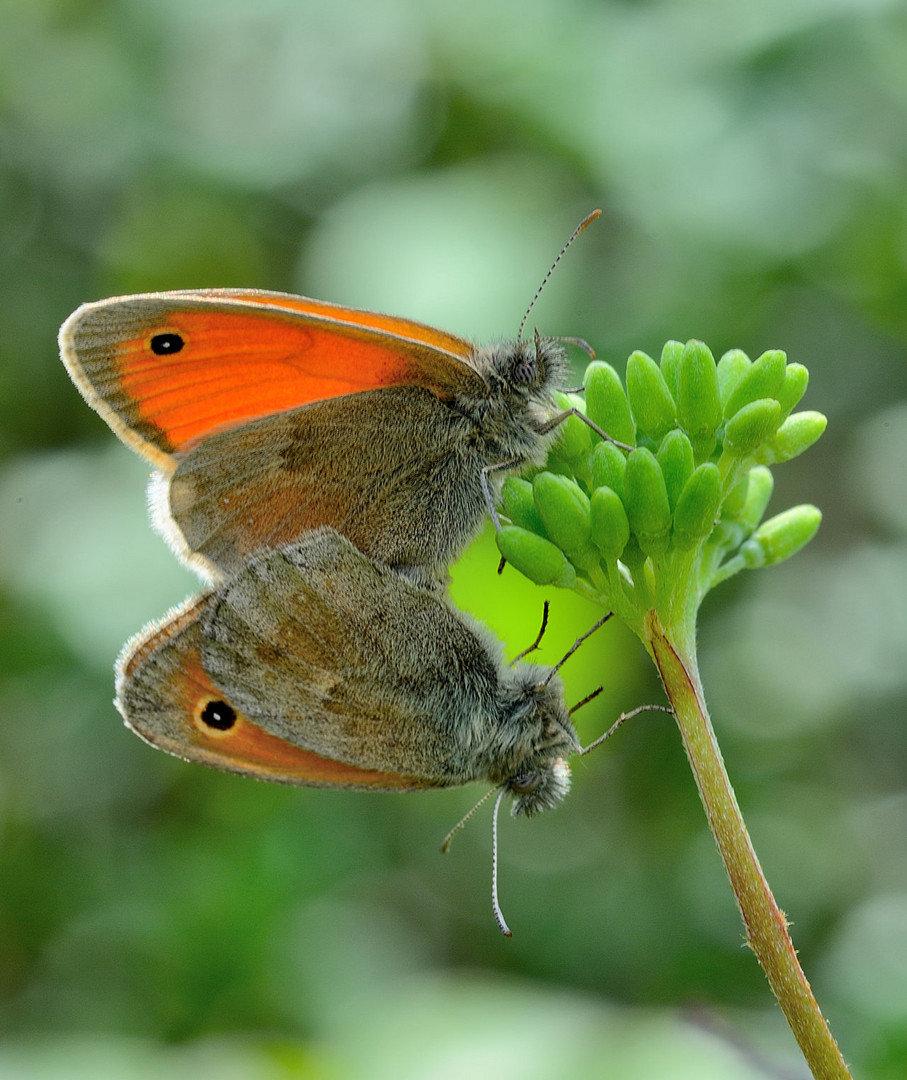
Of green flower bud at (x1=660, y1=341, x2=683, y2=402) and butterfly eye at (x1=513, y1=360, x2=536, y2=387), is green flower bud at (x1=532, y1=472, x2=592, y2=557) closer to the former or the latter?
green flower bud at (x1=660, y1=341, x2=683, y2=402)

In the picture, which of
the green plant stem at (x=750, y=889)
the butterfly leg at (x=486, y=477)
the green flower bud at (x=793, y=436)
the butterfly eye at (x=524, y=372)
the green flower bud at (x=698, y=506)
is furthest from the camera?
the butterfly eye at (x=524, y=372)

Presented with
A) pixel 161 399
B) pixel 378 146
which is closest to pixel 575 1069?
pixel 161 399

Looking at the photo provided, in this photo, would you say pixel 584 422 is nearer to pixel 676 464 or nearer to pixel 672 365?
pixel 672 365

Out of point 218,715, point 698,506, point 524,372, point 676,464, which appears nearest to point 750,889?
point 698,506

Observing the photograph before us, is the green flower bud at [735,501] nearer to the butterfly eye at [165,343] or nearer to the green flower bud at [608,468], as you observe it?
the green flower bud at [608,468]

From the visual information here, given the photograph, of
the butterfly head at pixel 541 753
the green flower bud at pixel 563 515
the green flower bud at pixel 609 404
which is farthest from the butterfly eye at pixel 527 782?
the green flower bud at pixel 609 404

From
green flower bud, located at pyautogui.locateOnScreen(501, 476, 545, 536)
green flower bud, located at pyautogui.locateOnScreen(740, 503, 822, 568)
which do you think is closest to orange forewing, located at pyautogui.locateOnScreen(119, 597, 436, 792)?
green flower bud, located at pyautogui.locateOnScreen(501, 476, 545, 536)
